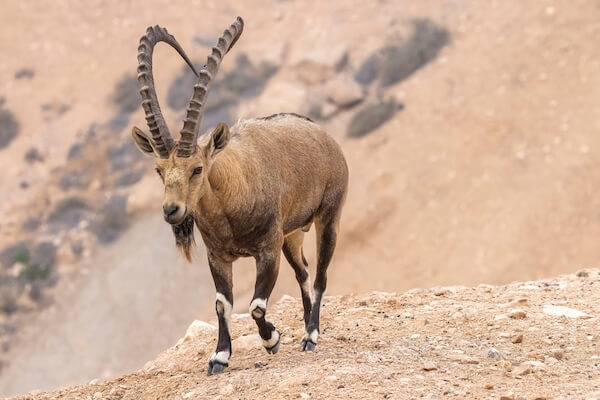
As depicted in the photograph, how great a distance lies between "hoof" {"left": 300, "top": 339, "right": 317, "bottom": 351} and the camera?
9047 millimetres

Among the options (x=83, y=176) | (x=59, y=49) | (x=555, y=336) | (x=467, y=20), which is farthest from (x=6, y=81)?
(x=555, y=336)

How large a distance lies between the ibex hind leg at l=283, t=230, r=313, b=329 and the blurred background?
15.4 meters

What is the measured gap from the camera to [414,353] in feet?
26.6

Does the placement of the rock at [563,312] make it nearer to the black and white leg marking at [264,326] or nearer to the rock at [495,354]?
the rock at [495,354]

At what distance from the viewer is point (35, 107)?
4081cm

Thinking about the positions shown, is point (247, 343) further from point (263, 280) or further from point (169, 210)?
point (169, 210)

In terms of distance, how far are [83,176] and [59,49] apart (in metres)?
10.4

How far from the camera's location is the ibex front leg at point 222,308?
8344 mm

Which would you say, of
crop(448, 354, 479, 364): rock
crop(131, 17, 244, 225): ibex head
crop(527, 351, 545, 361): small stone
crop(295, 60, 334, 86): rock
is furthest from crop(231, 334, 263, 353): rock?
crop(295, 60, 334, 86): rock

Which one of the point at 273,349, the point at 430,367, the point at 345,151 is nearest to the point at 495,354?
the point at 430,367

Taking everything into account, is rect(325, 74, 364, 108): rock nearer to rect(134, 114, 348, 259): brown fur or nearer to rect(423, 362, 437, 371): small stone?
rect(134, 114, 348, 259): brown fur

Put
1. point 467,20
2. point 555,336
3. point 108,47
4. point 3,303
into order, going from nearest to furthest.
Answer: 1. point 555,336
2. point 3,303
3. point 467,20
4. point 108,47

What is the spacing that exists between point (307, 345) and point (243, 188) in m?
2.09

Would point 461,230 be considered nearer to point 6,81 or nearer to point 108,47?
point 108,47
